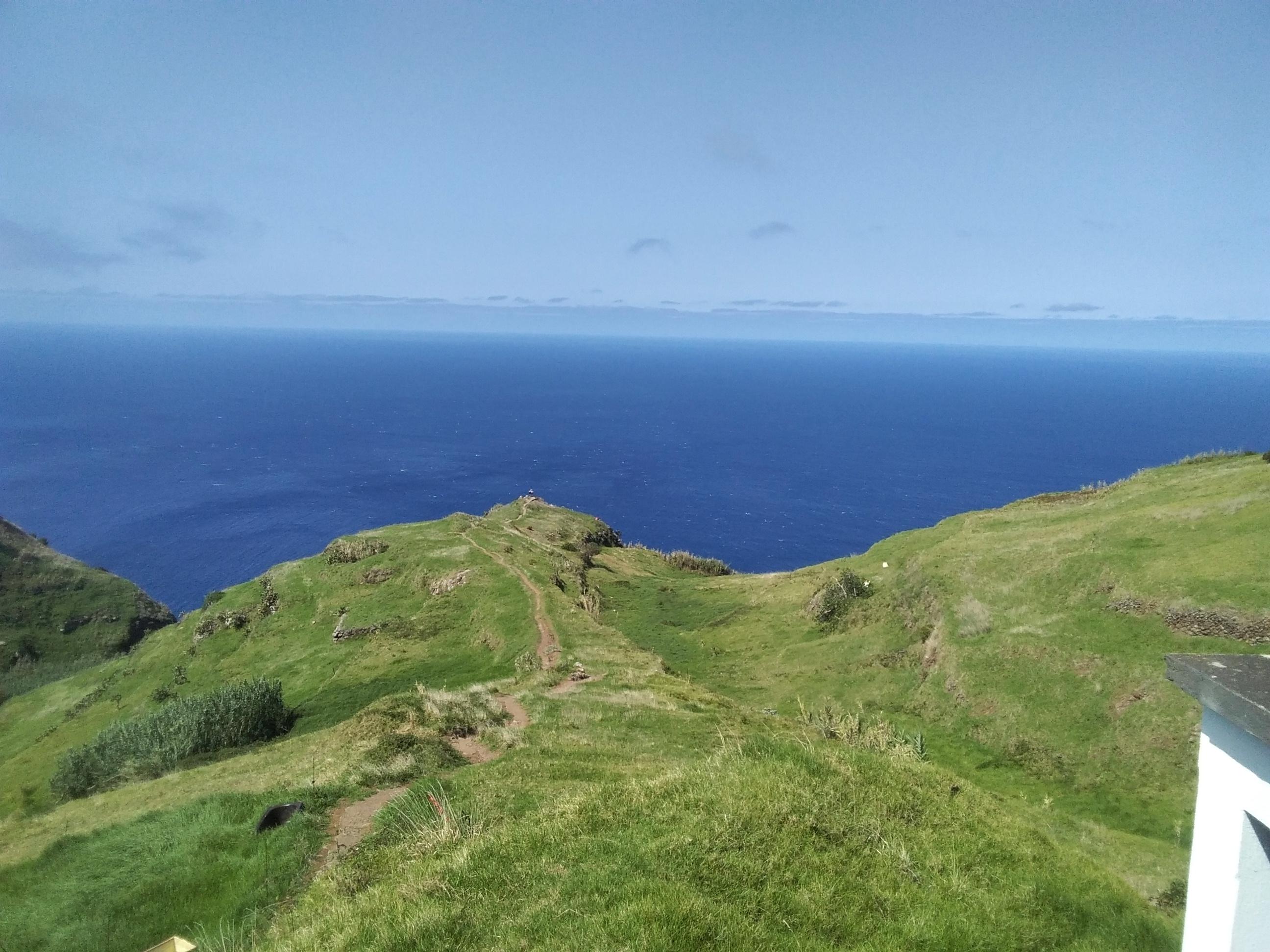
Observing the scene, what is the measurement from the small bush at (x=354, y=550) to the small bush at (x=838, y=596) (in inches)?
1545

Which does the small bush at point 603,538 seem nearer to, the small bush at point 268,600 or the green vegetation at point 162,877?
the small bush at point 268,600

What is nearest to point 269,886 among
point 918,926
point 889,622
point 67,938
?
point 67,938

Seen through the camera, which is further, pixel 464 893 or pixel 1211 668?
pixel 464 893

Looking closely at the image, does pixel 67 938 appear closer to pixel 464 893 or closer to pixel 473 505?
pixel 464 893

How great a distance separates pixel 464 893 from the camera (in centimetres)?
958

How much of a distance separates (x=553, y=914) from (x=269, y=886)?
282 inches

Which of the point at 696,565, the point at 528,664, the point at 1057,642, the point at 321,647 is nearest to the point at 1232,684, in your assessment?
the point at 1057,642

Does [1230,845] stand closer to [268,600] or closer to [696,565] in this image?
[268,600]

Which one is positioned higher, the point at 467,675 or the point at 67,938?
the point at 67,938

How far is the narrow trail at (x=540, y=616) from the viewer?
38.3m

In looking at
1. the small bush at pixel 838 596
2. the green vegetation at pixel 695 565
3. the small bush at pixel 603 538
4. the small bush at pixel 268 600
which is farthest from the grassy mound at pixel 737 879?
the small bush at pixel 603 538

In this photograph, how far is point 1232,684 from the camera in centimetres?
618

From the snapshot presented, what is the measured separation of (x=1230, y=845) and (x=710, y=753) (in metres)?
15.6

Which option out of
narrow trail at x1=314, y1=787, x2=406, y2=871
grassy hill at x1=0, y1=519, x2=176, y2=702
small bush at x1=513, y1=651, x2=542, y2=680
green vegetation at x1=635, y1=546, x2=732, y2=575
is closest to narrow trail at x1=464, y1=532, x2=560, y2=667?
small bush at x1=513, y1=651, x2=542, y2=680
